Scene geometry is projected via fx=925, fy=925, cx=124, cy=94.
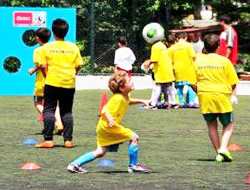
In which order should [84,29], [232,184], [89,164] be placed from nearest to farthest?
[232,184], [89,164], [84,29]

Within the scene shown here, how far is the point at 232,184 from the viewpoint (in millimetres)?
8844

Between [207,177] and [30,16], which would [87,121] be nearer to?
[207,177]

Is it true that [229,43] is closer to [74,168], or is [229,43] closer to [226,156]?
[226,156]

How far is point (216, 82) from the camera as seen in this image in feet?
35.6

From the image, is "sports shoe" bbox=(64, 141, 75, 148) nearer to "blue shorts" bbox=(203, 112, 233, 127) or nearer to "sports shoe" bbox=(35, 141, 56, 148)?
"sports shoe" bbox=(35, 141, 56, 148)

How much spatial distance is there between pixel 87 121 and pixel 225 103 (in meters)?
5.92

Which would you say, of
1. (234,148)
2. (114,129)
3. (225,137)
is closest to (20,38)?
(234,148)

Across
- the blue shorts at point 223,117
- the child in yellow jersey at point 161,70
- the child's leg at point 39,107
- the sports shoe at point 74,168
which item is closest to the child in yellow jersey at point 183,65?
the child in yellow jersey at point 161,70

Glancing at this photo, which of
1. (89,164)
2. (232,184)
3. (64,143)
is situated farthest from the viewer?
(64,143)

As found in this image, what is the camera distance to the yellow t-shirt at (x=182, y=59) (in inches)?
803

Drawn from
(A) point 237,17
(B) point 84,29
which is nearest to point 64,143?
(B) point 84,29

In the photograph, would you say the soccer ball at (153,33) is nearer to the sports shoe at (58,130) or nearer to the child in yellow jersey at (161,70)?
the child in yellow jersey at (161,70)

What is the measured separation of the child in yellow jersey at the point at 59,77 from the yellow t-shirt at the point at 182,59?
8163mm

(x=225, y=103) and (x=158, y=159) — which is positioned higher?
(x=225, y=103)
